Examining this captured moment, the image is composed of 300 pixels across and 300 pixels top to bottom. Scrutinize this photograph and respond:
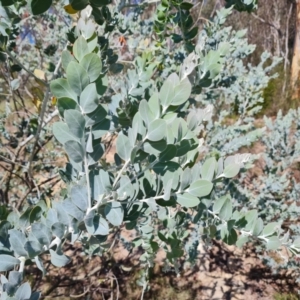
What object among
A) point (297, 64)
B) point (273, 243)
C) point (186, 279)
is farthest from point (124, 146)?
point (297, 64)

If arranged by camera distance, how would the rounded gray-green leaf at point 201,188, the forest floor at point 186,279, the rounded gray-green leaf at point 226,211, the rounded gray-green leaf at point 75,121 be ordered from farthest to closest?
the forest floor at point 186,279
the rounded gray-green leaf at point 226,211
the rounded gray-green leaf at point 201,188
the rounded gray-green leaf at point 75,121

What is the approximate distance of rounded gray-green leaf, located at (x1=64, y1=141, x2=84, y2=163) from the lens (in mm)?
429

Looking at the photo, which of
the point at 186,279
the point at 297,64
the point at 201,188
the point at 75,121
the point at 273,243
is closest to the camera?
the point at 75,121

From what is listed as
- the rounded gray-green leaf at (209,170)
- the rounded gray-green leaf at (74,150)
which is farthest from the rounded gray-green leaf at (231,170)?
the rounded gray-green leaf at (74,150)

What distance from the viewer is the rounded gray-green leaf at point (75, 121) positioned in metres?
0.40

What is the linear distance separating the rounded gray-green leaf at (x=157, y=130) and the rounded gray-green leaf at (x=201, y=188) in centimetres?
13

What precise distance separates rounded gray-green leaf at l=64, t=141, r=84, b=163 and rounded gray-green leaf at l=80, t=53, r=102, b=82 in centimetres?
9

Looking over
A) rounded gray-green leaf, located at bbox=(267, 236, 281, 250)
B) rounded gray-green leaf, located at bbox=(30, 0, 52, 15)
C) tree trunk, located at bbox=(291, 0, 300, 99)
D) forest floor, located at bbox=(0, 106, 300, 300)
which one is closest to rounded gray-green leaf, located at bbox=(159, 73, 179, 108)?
rounded gray-green leaf, located at bbox=(30, 0, 52, 15)

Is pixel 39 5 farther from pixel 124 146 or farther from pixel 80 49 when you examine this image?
pixel 124 146

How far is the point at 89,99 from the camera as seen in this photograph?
416 mm

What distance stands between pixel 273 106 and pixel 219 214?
5301mm

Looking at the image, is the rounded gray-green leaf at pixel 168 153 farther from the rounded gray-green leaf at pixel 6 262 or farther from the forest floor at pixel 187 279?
the forest floor at pixel 187 279

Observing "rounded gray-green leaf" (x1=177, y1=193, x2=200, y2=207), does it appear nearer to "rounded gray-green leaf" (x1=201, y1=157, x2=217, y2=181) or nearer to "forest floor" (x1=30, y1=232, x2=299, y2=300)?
"rounded gray-green leaf" (x1=201, y1=157, x2=217, y2=181)

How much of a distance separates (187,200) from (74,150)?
0.64ft
